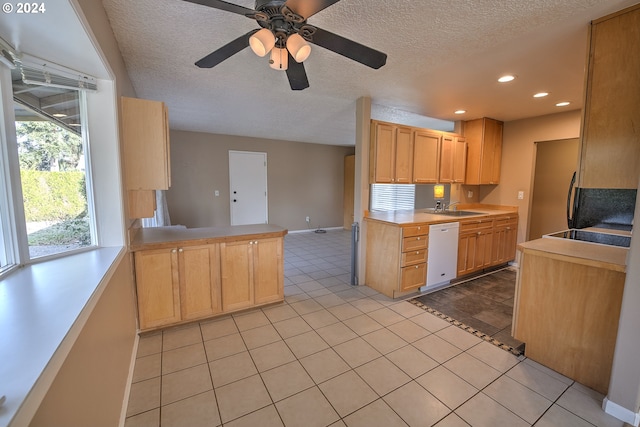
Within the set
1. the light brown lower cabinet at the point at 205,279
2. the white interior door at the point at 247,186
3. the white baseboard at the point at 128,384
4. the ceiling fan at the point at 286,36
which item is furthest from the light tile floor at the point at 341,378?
the white interior door at the point at 247,186

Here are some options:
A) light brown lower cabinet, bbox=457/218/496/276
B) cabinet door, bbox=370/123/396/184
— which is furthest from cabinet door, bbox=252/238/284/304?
light brown lower cabinet, bbox=457/218/496/276

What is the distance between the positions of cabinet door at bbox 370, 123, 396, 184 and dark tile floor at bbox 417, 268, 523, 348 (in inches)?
59.4

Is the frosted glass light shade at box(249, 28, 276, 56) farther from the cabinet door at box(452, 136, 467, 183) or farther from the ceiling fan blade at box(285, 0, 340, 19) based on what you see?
the cabinet door at box(452, 136, 467, 183)

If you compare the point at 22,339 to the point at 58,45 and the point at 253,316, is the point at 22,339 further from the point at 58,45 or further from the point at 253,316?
the point at 253,316

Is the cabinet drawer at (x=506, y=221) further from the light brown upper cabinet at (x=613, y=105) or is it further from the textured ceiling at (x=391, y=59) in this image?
the light brown upper cabinet at (x=613, y=105)

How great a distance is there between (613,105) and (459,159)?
8.20ft

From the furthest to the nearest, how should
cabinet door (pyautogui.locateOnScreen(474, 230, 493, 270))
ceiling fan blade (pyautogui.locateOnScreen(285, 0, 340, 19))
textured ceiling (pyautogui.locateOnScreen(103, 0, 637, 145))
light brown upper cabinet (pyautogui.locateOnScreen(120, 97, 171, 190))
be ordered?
1. cabinet door (pyautogui.locateOnScreen(474, 230, 493, 270))
2. light brown upper cabinet (pyautogui.locateOnScreen(120, 97, 171, 190))
3. textured ceiling (pyautogui.locateOnScreen(103, 0, 637, 145))
4. ceiling fan blade (pyautogui.locateOnScreen(285, 0, 340, 19))

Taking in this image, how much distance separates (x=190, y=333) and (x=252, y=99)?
261cm

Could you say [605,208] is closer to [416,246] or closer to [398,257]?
[416,246]

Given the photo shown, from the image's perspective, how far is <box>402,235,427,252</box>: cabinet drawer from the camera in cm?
299

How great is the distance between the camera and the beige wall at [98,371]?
0.74 m

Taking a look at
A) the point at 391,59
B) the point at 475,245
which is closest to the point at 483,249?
the point at 475,245

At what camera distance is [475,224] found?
363cm

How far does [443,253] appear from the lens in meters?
3.32
